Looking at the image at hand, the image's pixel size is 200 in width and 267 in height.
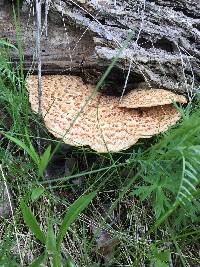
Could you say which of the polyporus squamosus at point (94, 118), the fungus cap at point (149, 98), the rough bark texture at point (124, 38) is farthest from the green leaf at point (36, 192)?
the rough bark texture at point (124, 38)

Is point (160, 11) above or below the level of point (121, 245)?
above

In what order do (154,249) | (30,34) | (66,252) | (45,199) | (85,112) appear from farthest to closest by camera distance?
(30,34) → (85,112) → (45,199) → (66,252) → (154,249)

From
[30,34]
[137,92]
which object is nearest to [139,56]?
[137,92]

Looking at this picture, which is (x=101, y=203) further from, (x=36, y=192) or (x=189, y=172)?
(x=189, y=172)

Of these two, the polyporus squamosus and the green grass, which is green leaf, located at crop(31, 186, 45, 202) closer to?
the green grass

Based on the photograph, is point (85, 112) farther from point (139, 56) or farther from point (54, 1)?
point (54, 1)
